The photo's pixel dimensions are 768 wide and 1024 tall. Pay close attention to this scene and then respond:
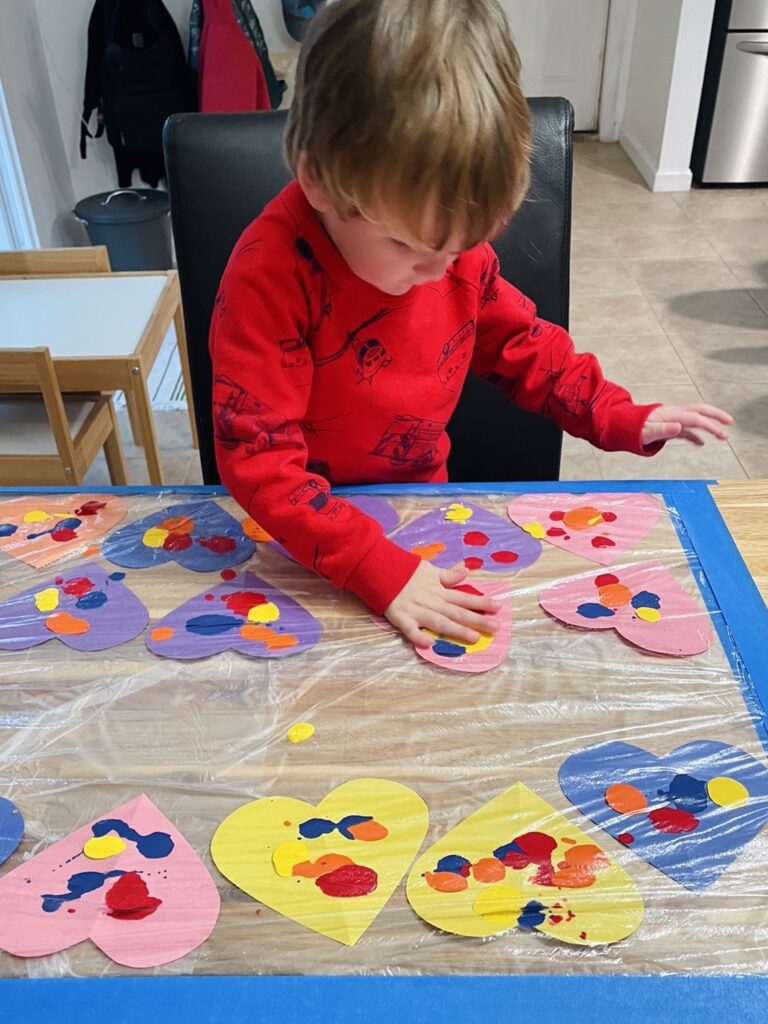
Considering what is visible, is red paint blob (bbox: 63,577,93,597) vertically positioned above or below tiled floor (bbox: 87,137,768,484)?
above

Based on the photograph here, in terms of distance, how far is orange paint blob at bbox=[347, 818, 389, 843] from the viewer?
1.83 feet

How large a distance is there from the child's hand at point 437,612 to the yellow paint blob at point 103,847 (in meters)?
0.26

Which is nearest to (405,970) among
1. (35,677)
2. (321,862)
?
(321,862)

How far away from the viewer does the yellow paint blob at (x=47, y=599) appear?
0.76m

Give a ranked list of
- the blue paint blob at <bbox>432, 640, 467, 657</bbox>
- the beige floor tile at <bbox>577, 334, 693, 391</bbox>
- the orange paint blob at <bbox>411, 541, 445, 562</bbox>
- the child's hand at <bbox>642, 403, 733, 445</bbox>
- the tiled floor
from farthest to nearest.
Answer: the beige floor tile at <bbox>577, 334, 693, 391</bbox>
the tiled floor
the child's hand at <bbox>642, 403, 733, 445</bbox>
the orange paint blob at <bbox>411, 541, 445, 562</bbox>
the blue paint blob at <bbox>432, 640, 467, 657</bbox>

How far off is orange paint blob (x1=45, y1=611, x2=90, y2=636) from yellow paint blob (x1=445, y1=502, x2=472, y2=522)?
1.07ft

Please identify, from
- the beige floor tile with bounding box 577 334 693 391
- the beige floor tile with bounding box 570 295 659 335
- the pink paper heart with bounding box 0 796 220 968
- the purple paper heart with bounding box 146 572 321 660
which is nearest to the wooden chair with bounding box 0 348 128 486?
the purple paper heart with bounding box 146 572 321 660

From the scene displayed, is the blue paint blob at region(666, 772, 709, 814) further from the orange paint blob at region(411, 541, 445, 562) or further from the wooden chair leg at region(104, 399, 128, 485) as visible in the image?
the wooden chair leg at region(104, 399, 128, 485)

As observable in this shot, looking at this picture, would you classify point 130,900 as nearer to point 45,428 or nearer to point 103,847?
point 103,847

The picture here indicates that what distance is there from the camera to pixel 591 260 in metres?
3.28


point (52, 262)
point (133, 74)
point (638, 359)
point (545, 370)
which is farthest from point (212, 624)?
point (133, 74)

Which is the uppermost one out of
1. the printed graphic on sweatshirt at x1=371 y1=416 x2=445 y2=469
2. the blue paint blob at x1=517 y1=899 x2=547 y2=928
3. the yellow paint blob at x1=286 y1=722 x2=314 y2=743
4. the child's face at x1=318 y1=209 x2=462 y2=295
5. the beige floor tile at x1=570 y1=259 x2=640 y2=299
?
the child's face at x1=318 y1=209 x2=462 y2=295

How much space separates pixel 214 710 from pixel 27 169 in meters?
2.88

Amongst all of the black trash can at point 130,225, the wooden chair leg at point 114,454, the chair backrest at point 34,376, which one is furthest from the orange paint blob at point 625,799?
the black trash can at point 130,225
